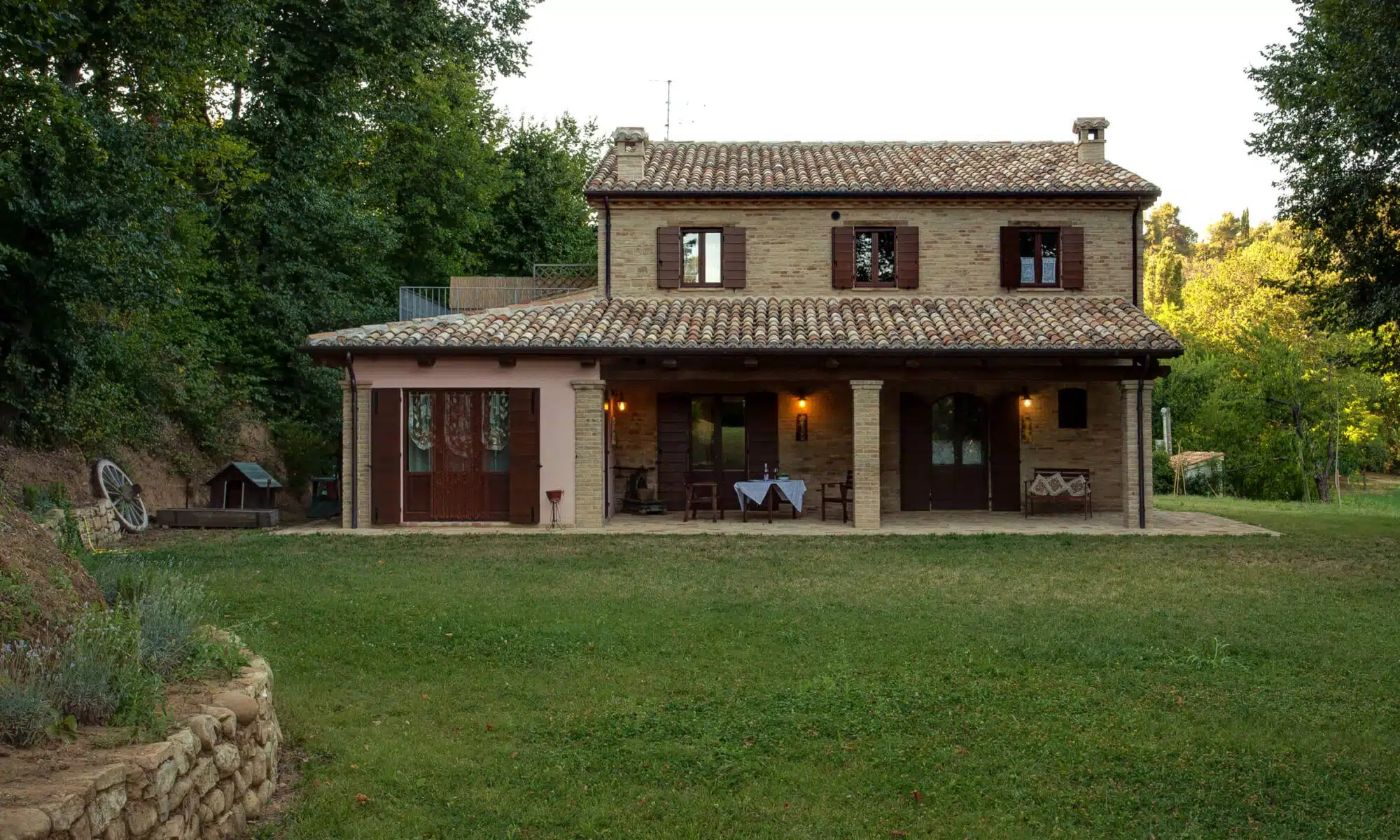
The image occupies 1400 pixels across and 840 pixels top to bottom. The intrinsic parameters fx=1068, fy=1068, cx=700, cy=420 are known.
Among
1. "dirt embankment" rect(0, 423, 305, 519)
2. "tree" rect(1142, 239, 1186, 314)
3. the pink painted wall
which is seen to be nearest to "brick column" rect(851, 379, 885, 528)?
the pink painted wall

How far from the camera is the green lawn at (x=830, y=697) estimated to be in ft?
17.1

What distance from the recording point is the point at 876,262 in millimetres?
18953

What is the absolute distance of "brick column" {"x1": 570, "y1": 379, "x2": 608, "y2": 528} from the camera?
16.8 meters

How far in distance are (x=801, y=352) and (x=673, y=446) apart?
3.88 m

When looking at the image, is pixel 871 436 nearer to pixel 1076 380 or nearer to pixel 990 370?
pixel 990 370

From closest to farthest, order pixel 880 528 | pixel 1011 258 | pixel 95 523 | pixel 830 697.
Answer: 1. pixel 830 697
2. pixel 95 523
3. pixel 880 528
4. pixel 1011 258

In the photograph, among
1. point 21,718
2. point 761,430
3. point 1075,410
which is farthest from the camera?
point 761,430

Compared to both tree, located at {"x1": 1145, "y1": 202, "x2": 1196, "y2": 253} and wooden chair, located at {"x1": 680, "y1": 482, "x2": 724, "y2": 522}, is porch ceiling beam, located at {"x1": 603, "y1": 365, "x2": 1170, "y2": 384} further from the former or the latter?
tree, located at {"x1": 1145, "y1": 202, "x2": 1196, "y2": 253}

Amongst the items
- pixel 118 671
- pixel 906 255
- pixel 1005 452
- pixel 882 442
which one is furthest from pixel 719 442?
pixel 118 671

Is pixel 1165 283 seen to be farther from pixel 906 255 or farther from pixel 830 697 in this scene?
pixel 830 697

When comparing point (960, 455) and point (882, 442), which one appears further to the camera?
point (960, 455)

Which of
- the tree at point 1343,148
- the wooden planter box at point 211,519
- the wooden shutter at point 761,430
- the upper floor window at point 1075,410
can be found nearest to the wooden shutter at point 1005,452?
the upper floor window at point 1075,410

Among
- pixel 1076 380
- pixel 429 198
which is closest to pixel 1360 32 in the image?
pixel 1076 380

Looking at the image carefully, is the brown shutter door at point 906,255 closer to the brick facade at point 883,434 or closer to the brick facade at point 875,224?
the brick facade at point 875,224
